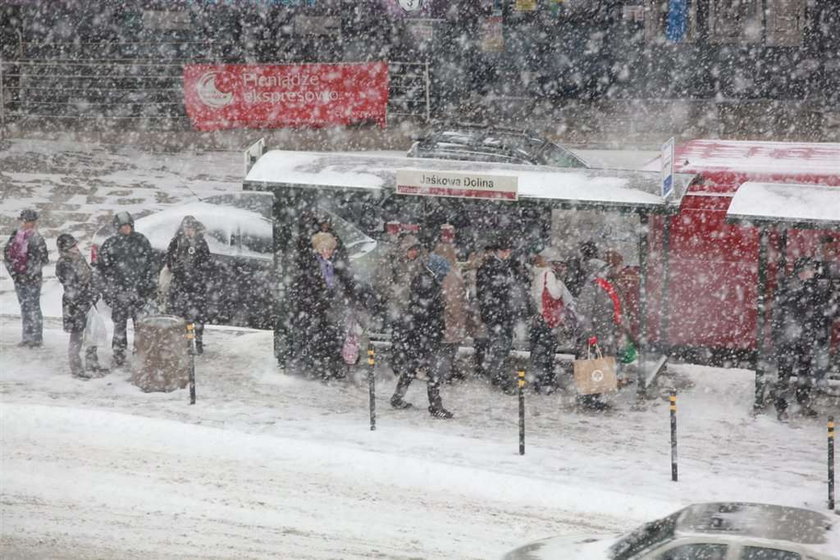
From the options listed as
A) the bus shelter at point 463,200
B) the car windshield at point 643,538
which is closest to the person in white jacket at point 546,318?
the bus shelter at point 463,200

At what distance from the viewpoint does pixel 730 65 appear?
1103 inches

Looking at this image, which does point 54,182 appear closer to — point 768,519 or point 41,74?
point 41,74

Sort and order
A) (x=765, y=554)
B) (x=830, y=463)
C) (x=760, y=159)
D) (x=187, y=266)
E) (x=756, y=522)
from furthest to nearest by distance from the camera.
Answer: (x=760, y=159), (x=187, y=266), (x=830, y=463), (x=756, y=522), (x=765, y=554)

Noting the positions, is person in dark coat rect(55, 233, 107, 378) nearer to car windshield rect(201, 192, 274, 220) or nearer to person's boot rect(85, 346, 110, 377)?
person's boot rect(85, 346, 110, 377)

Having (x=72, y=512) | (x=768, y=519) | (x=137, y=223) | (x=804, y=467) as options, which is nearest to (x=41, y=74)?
(x=137, y=223)

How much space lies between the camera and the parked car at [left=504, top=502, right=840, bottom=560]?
797 centimetres

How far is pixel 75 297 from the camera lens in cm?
1465

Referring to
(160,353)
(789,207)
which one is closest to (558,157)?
(789,207)

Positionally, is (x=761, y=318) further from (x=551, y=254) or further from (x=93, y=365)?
(x=93, y=365)

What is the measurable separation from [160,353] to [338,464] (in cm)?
308

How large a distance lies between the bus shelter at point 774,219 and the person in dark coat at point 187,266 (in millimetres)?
6274

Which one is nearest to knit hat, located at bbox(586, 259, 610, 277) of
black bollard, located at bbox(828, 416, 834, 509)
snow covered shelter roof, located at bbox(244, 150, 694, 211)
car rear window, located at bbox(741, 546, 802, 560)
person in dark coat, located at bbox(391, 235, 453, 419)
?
snow covered shelter roof, located at bbox(244, 150, 694, 211)

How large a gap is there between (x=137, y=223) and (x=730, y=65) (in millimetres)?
15438

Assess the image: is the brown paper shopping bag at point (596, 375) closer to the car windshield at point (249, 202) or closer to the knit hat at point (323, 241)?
the knit hat at point (323, 241)
